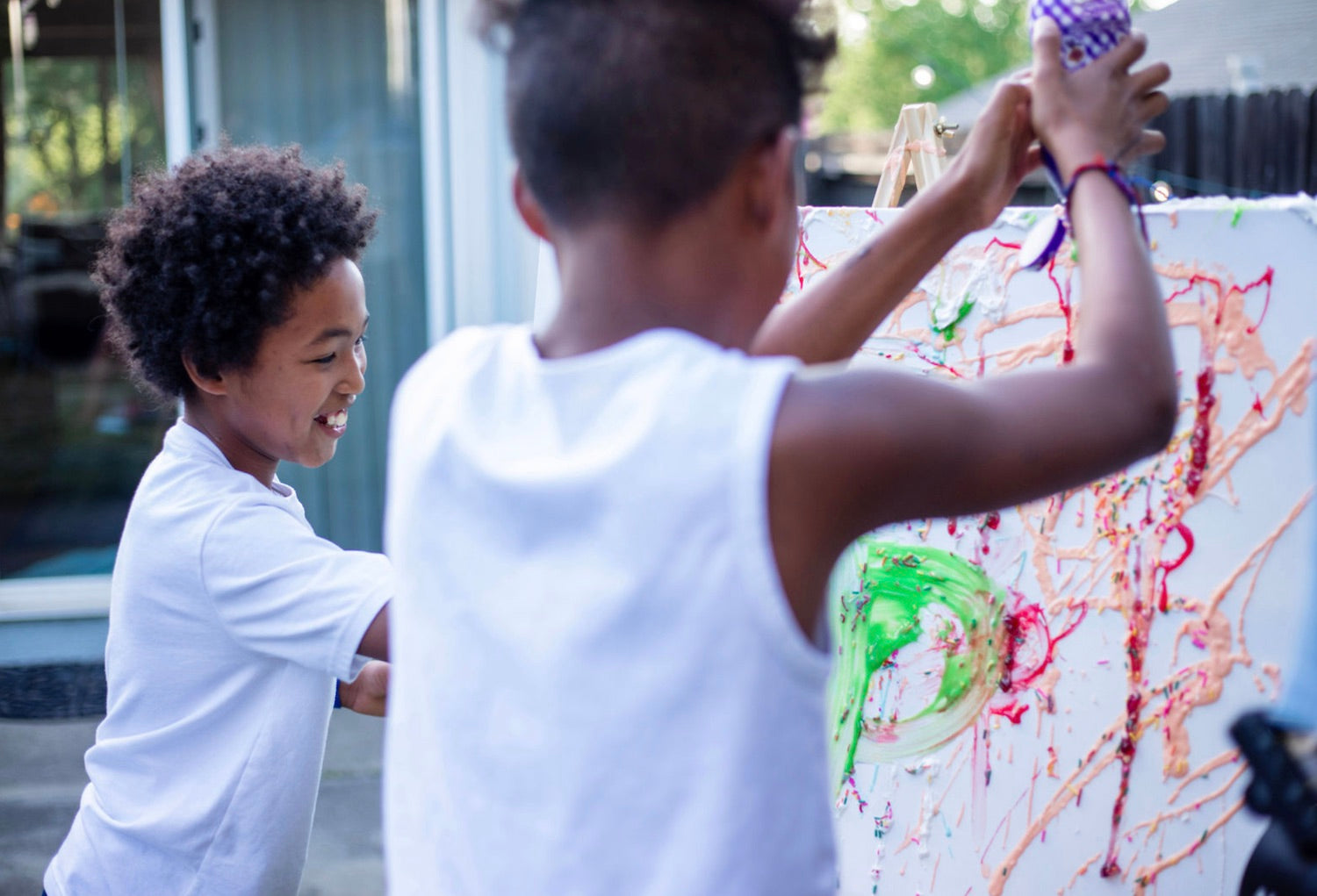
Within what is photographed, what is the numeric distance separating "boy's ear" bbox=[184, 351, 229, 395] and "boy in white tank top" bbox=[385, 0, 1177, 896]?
869 millimetres

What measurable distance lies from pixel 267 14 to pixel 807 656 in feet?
15.5

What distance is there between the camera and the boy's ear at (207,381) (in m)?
1.83

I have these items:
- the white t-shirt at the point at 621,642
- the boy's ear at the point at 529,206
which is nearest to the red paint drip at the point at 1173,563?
the white t-shirt at the point at 621,642

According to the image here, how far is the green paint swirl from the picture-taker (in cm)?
219

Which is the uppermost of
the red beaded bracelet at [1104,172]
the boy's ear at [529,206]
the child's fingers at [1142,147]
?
the child's fingers at [1142,147]

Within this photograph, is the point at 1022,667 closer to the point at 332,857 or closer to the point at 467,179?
the point at 332,857

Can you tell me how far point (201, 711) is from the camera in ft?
5.31

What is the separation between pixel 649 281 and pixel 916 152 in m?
1.44

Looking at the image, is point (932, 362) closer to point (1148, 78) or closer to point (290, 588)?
point (1148, 78)

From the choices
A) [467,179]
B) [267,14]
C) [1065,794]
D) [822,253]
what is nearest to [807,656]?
[1065,794]

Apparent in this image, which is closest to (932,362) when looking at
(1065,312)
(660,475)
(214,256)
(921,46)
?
(1065,312)

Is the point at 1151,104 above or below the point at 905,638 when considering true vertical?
above

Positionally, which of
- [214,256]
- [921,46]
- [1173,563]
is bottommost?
[1173,563]

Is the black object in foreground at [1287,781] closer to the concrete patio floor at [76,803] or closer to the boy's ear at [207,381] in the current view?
the boy's ear at [207,381]
